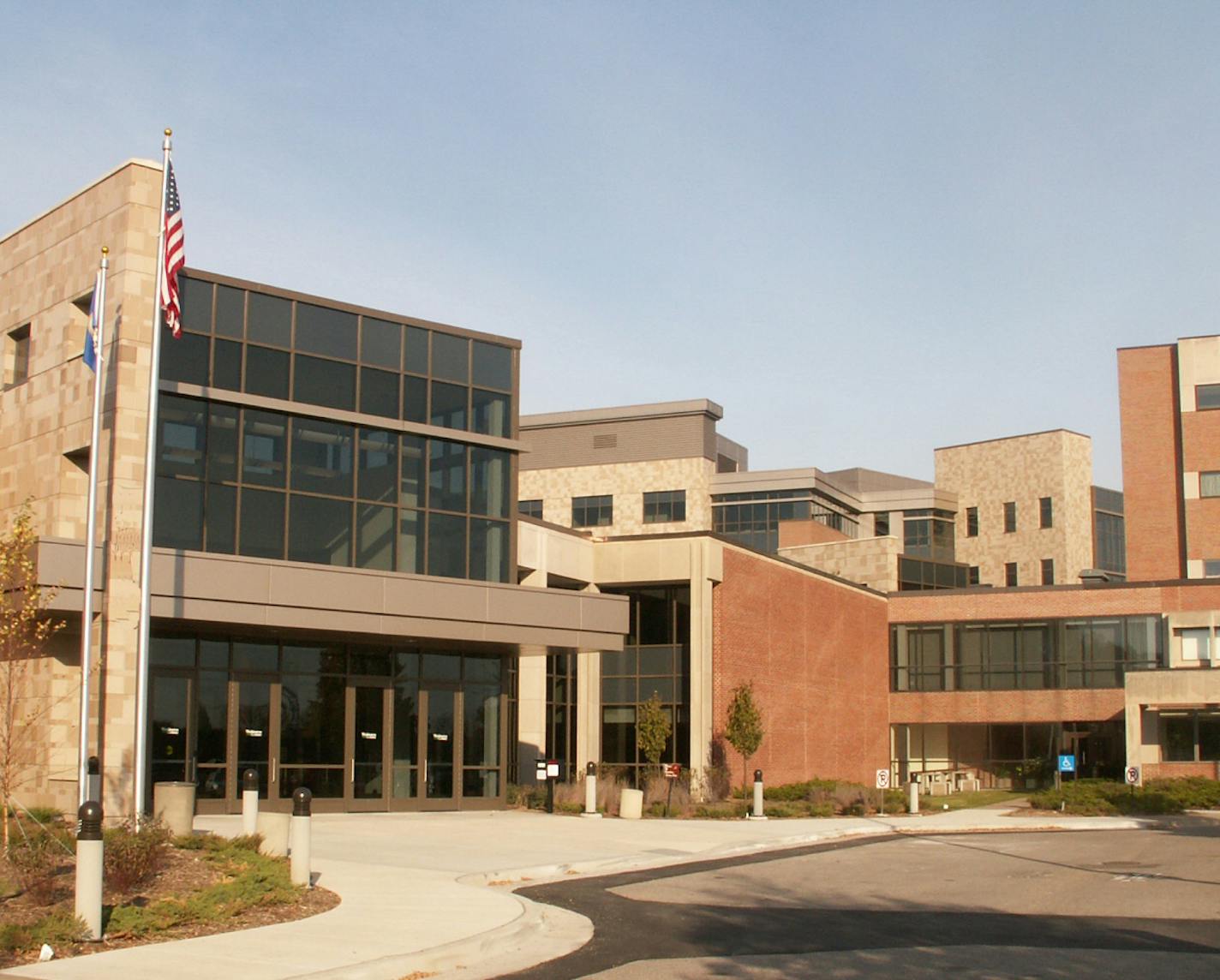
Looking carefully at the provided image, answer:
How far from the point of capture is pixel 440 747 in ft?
106

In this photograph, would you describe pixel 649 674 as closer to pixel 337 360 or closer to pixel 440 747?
pixel 440 747

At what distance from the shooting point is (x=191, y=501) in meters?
28.1

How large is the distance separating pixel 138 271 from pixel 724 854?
14521mm

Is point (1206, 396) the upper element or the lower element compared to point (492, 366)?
upper

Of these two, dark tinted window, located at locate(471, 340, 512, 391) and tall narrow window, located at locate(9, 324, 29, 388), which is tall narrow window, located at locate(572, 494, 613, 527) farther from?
tall narrow window, located at locate(9, 324, 29, 388)

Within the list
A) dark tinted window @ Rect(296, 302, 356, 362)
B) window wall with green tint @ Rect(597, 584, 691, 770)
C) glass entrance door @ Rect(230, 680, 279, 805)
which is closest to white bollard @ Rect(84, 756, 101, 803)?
glass entrance door @ Rect(230, 680, 279, 805)

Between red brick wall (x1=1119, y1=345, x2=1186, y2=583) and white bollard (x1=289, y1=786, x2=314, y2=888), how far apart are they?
47879 millimetres

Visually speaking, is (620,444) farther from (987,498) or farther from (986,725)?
(987,498)

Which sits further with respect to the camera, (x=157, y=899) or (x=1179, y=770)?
(x=1179, y=770)

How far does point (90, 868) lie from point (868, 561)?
50545 millimetres

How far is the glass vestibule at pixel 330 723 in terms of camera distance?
28.3 meters

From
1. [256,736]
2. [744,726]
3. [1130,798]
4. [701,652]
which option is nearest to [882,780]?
[744,726]

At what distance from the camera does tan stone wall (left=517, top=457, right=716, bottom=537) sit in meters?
66.4

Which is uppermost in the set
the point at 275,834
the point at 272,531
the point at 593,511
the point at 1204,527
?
the point at 593,511
